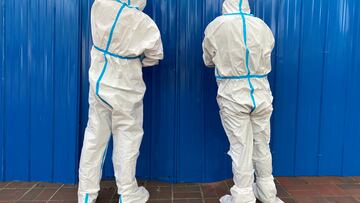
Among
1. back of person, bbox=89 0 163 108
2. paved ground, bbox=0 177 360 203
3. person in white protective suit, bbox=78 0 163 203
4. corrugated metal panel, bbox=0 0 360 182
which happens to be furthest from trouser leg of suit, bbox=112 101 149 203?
corrugated metal panel, bbox=0 0 360 182

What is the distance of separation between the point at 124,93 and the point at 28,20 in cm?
134

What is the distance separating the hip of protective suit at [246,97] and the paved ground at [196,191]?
2.83 ft

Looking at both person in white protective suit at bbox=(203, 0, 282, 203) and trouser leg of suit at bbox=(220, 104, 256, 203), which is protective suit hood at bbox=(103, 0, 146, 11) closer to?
person in white protective suit at bbox=(203, 0, 282, 203)

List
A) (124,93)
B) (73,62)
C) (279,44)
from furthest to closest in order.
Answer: (279,44)
(73,62)
(124,93)

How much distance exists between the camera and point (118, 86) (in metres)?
2.58

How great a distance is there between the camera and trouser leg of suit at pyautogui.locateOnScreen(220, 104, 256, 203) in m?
2.63

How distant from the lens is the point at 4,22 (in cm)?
316

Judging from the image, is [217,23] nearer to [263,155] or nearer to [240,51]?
[240,51]

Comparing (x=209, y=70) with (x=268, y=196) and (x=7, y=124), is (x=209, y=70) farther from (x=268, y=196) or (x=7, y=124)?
(x=7, y=124)

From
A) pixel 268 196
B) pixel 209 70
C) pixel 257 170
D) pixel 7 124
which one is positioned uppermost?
pixel 209 70

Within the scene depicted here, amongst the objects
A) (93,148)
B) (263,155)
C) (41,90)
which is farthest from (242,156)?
(41,90)

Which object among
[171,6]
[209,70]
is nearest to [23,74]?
[171,6]

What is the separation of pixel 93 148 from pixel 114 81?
22.3 inches

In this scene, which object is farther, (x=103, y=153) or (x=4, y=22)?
(x=4, y=22)
